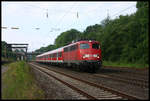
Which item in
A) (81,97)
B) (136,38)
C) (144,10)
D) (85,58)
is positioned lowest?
(81,97)

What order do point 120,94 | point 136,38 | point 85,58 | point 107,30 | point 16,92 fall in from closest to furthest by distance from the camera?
point 16,92 → point 120,94 → point 85,58 → point 136,38 → point 107,30

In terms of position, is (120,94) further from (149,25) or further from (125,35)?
(125,35)

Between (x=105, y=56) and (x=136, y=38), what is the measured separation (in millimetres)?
9117

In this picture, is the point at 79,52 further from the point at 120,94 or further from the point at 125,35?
the point at 125,35

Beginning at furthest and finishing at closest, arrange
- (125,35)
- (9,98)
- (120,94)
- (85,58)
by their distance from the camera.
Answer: (125,35), (85,58), (120,94), (9,98)

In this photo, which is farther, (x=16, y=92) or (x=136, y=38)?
(x=136, y=38)

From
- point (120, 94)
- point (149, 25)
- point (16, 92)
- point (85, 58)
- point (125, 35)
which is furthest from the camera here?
point (125, 35)

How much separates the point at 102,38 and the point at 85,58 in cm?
2310

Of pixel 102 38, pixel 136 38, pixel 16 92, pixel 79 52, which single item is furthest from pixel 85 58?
pixel 102 38

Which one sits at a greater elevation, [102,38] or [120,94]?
[102,38]

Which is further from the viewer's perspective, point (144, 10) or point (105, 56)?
point (105, 56)

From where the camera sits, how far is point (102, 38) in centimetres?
4416

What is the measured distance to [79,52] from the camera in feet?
72.8

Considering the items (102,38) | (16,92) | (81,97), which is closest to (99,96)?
(81,97)
